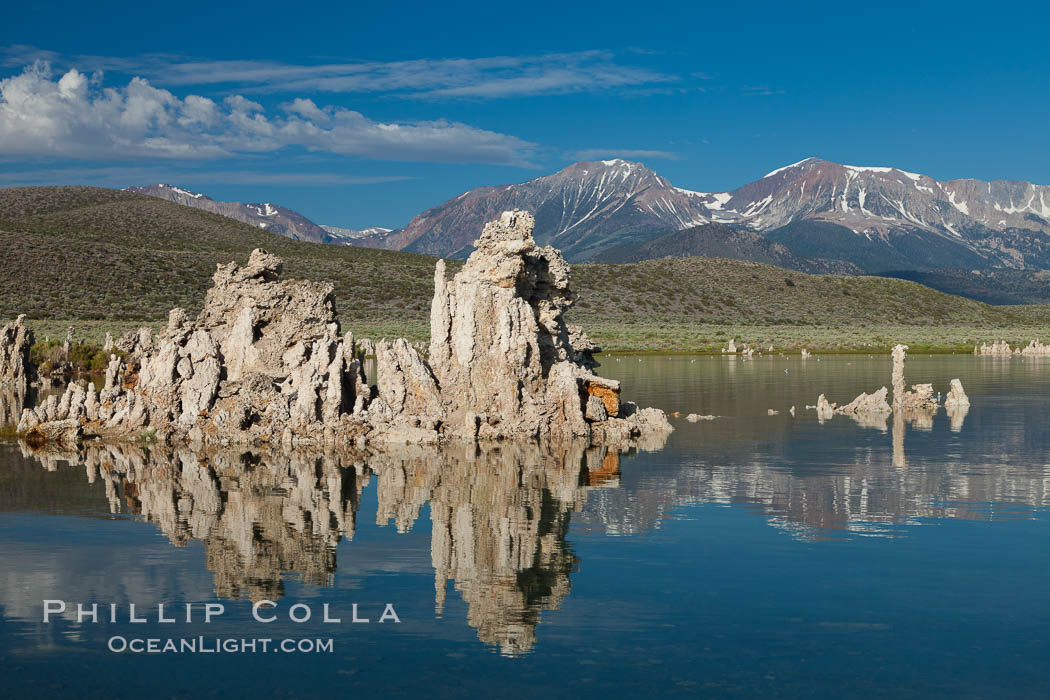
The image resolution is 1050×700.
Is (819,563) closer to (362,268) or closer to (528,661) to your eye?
(528,661)

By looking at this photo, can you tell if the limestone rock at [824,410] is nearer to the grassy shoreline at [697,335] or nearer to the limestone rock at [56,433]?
the limestone rock at [56,433]

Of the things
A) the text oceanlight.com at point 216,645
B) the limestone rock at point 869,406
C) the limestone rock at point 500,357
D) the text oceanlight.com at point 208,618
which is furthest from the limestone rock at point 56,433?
the limestone rock at point 869,406

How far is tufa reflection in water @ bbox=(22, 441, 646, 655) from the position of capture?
15.8 metres

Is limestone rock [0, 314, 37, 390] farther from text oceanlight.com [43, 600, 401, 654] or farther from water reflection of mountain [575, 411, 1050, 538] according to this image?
text oceanlight.com [43, 600, 401, 654]

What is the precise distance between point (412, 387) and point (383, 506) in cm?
863

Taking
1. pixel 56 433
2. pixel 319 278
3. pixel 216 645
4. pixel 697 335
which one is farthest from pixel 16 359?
pixel 319 278

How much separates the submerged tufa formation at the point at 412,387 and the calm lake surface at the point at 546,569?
1527 millimetres

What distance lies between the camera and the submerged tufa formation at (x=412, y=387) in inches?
1154

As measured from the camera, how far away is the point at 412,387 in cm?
2980

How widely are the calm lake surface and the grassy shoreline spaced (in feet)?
166

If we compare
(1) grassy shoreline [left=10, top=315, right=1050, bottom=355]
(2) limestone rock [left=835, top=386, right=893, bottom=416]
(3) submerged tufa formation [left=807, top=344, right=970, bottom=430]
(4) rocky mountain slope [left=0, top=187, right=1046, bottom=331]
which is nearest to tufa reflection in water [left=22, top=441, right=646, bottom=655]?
(3) submerged tufa formation [left=807, top=344, right=970, bottom=430]

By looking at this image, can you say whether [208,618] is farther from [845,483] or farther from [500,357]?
[500,357]

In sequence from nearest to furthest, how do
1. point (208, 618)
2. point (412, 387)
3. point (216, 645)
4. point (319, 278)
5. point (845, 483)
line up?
point (216, 645)
point (208, 618)
point (845, 483)
point (412, 387)
point (319, 278)

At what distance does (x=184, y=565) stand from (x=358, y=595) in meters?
3.23
